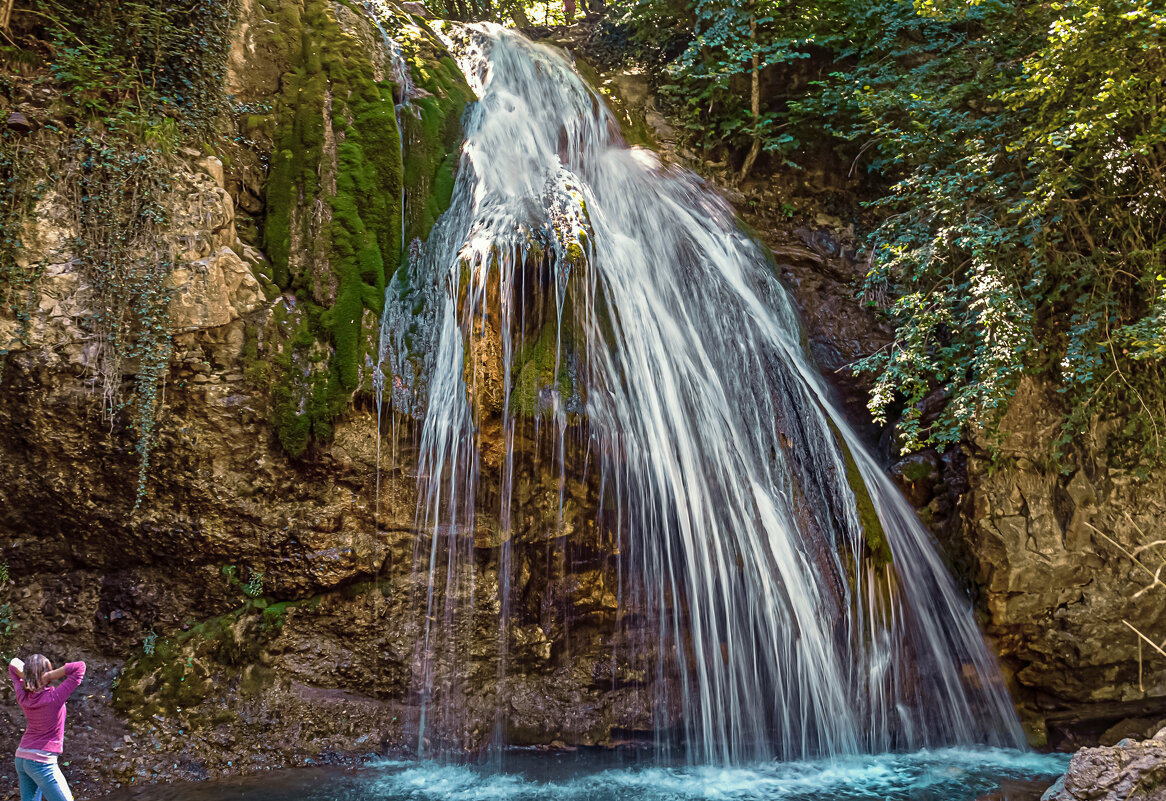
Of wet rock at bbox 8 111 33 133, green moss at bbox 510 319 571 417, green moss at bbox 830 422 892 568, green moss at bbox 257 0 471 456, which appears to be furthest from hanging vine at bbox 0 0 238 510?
green moss at bbox 830 422 892 568

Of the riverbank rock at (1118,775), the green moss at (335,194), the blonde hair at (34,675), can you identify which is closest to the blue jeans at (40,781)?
the blonde hair at (34,675)

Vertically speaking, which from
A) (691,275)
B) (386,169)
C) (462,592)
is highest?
(386,169)

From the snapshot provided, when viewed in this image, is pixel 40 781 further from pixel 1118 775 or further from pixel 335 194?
pixel 1118 775

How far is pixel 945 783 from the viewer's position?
4988 millimetres

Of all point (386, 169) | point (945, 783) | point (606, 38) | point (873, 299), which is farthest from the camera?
point (606, 38)

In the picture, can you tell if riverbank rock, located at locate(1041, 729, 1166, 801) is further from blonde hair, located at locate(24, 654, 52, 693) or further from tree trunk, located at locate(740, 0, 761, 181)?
tree trunk, located at locate(740, 0, 761, 181)

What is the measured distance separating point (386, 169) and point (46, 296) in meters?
3.22

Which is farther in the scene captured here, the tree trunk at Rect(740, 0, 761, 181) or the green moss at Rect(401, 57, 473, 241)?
the tree trunk at Rect(740, 0, 761, 181)

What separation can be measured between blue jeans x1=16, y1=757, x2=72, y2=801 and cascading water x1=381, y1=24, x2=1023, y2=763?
2.50m

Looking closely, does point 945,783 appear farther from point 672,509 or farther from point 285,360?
point 285,360

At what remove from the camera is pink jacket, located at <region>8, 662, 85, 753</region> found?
149 inches

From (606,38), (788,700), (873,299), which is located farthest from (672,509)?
(606,38)

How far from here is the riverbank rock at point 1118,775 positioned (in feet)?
10.6

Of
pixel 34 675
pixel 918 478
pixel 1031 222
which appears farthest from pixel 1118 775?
pixel 34 675
